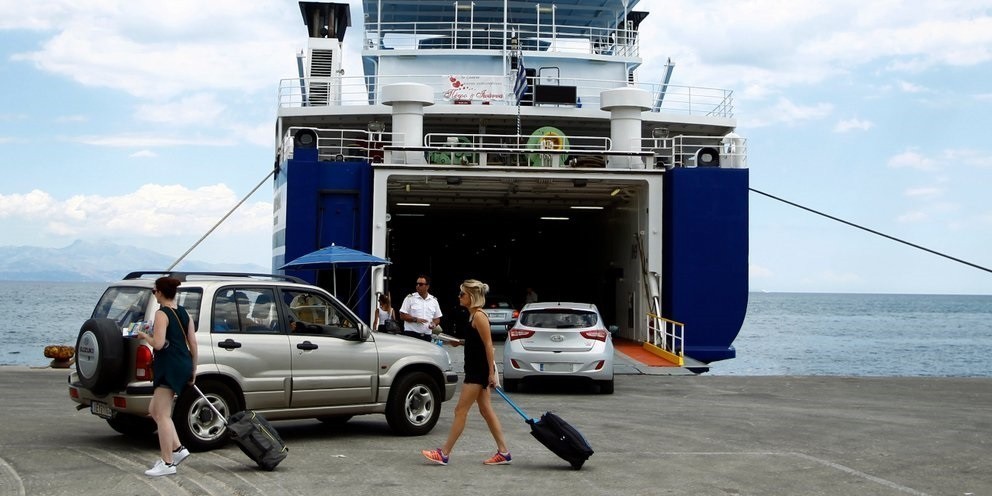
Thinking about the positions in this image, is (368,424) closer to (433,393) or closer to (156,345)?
(433,393)

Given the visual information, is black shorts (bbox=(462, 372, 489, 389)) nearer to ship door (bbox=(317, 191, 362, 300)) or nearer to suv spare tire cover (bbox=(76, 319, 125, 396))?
suv spare tire cover (bbox=(76, 319, 125, 396))

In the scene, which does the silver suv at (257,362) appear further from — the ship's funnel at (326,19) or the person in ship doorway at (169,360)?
the ship's funnel at (326,19)

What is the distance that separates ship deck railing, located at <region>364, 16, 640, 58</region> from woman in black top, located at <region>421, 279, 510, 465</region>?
19117 mm

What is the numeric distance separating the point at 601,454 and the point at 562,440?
3.71 feet

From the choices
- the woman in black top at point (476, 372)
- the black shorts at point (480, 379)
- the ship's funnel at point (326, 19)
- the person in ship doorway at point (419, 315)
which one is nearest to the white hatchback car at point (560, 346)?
the person in ship doorway at point (419, 315)

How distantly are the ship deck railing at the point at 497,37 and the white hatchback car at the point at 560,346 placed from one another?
12449 mm

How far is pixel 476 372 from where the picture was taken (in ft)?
29.1

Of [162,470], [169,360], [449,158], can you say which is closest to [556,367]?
[169,360]

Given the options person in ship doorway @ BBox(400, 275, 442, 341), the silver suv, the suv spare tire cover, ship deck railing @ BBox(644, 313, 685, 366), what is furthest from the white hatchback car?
the suv spare tire cover

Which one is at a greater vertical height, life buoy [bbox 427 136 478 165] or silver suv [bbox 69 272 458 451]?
life buoy [bbox 427 136 478 165]

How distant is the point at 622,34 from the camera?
31266 mm

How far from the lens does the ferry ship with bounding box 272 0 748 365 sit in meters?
22.3

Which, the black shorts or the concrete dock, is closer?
the concrete dock

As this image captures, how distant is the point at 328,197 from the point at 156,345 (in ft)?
46.9
